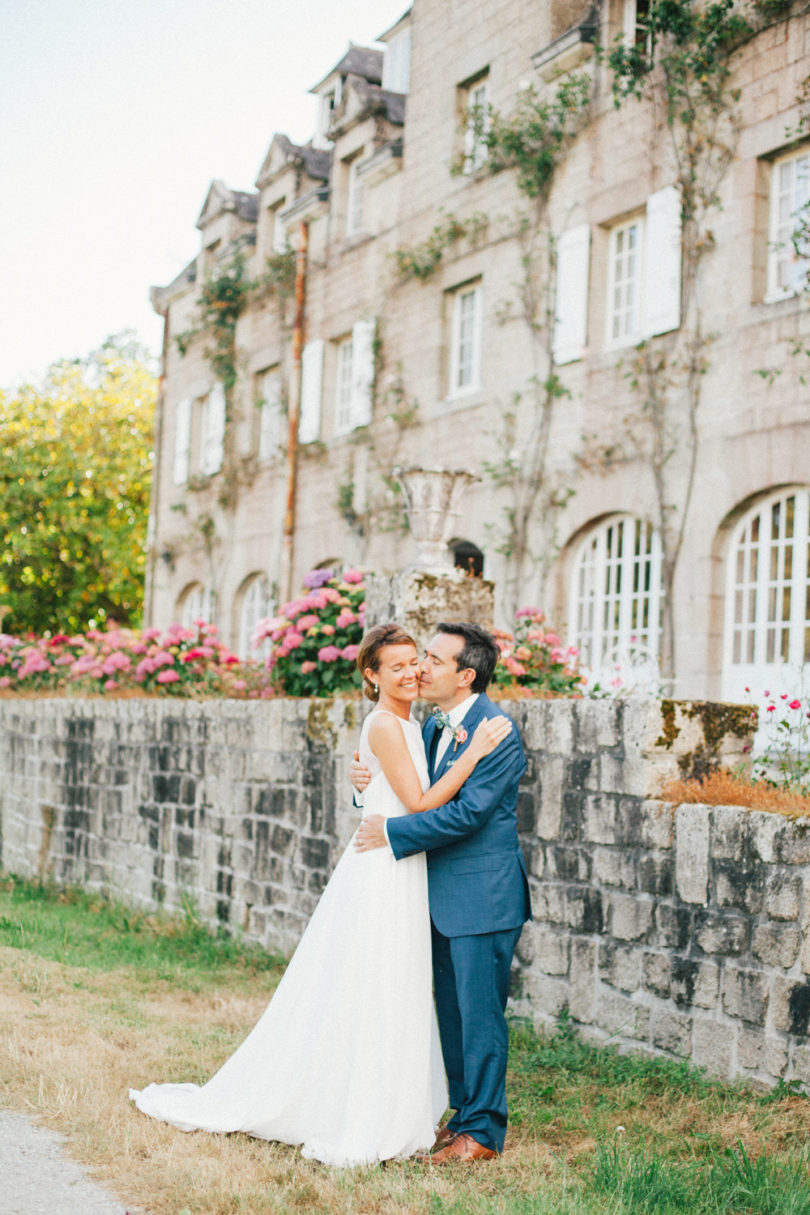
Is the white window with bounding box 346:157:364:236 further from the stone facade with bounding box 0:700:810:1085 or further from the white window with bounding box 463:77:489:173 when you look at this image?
the stone facade with bounding box 0:700:810:1085

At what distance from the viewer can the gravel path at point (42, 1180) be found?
3725 millimetres

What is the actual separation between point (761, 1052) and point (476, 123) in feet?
38.6

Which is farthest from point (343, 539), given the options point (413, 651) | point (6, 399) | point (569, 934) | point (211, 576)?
point (6, 399)

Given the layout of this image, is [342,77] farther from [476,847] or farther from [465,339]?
[476,847]

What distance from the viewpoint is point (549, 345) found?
13109mm

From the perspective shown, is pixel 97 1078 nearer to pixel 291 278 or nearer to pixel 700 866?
pixel 700 866

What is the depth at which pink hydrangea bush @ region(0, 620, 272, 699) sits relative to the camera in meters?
10.6

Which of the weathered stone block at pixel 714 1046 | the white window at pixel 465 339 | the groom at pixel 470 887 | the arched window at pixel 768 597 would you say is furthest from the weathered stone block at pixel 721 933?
the white window at pixel 465 339

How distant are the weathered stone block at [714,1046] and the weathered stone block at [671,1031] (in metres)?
0.04

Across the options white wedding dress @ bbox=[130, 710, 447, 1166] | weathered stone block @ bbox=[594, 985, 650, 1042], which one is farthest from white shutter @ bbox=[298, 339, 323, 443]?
white wedding dress @ bbox=[130, 710, 447, 1166]

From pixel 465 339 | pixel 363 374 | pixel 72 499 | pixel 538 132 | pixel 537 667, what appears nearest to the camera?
pixel 537 667

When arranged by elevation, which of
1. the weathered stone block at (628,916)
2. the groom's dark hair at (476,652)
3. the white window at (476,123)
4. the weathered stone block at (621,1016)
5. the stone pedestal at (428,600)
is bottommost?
the weathered stone block at (621,1016)

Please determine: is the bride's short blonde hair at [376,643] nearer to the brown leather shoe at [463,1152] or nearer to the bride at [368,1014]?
the bride at [368,1014]

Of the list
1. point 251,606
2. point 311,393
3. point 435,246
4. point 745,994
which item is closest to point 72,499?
point 251,606
